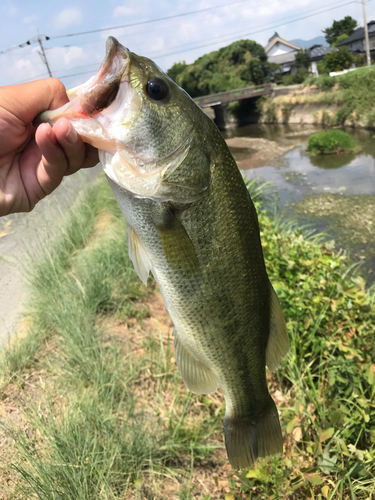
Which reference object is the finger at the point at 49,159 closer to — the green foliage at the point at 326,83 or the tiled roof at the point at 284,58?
the green foliage at the point at 326,83

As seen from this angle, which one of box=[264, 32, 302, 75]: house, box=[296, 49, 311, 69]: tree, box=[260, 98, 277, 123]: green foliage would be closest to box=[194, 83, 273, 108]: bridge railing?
box=[260, 98, 277, 123]: green foliage

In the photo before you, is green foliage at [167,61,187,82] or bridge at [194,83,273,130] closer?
bridge at [194,83,273,130]

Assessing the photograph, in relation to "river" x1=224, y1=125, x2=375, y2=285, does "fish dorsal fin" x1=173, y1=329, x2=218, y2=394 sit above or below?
above

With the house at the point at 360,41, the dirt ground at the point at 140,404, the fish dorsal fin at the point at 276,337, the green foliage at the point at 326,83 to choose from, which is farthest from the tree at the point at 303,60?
→ the fish dorsal fin at the point at 276,337

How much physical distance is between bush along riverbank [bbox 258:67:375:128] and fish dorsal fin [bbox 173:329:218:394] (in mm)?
24472

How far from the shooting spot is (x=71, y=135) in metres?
1.41

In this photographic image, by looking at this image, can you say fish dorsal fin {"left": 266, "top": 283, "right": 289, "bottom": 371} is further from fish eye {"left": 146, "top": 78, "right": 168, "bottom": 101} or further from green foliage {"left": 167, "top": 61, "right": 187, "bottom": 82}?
green foliage {"left": 167, "top": 61, "right": 187, "bottom": 82}

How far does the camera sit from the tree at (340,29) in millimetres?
66938

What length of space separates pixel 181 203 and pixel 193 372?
34.2 inches

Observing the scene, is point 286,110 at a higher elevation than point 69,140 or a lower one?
higher

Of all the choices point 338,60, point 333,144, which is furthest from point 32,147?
point 338,60

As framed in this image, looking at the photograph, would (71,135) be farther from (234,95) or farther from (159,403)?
(234,95)

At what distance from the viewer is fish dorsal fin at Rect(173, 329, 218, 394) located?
5.73 feet

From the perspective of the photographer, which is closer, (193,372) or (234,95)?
(193,372)
